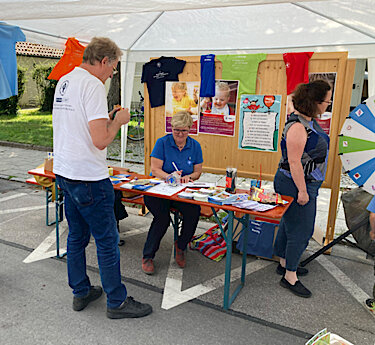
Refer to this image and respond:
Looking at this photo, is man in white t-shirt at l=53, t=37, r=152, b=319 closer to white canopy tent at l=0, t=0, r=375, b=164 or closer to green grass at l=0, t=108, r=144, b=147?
white canopy tent at l=0, t=0, r=375, b=164

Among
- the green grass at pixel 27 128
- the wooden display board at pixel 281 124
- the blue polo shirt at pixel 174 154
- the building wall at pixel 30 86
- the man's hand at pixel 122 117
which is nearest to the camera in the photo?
the man's hand at pixel 122 117

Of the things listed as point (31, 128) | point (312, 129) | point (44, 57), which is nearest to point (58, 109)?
point (312, 129)

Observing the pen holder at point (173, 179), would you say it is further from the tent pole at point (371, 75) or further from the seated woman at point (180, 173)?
the tent pole at point (371, 75)

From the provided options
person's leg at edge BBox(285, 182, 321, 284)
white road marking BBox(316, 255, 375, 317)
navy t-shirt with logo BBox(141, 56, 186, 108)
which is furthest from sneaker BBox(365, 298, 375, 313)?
navy t-shirt with logo BBox(141, 56, 186, 108)

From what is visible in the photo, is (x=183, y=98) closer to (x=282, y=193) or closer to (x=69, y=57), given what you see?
(x=69, y=57)

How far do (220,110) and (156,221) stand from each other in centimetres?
170

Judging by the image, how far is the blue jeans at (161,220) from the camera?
313 centimetres

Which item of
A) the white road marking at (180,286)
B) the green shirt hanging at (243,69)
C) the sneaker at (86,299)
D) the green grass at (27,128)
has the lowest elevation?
the white road marking at (180,286)

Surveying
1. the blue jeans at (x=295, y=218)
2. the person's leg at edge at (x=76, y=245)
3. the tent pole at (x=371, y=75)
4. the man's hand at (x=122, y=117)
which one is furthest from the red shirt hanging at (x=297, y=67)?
the person's leg at edge at (x=76, y=245)

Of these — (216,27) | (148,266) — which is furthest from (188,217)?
(216,27)

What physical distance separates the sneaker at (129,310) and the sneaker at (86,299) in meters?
0.23

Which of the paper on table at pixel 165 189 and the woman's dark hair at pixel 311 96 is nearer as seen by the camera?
the woman's dark hair at pixel 311 96

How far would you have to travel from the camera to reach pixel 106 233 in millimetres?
2324

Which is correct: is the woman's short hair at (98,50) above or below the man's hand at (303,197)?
above
